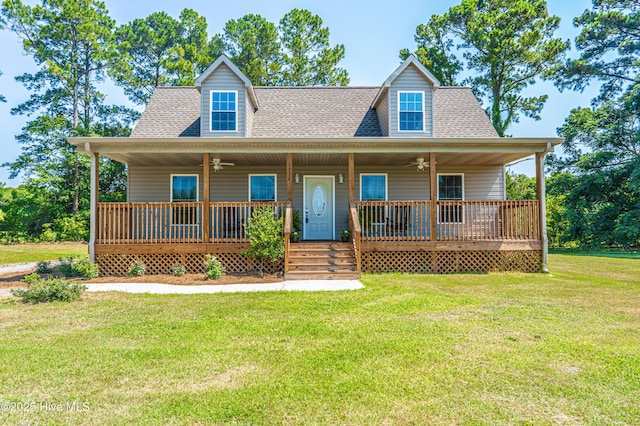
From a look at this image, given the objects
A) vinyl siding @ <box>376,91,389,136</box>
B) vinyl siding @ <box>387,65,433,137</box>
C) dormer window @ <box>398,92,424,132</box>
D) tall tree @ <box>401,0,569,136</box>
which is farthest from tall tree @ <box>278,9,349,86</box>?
dormer window @ <box>398,92,424,132</box>

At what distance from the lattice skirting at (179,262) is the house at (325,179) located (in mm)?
33

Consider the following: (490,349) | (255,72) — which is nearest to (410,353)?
(490,349)

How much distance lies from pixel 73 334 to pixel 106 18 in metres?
26.7

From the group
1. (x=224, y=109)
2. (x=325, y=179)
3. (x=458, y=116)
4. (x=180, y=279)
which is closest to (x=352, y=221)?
(x=325, y=179)

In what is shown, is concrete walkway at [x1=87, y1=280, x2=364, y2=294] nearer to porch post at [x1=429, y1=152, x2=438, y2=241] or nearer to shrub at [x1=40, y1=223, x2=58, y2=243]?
porch post at [x1=429, y1=152, x2=438, y2=241]

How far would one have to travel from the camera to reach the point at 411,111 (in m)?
11.5

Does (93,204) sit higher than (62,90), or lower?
lower

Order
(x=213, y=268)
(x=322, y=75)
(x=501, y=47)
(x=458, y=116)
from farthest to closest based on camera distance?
(x=322, y=75) < (x=501, y=47) < (x=458, y=116) < (x=213, y=268)

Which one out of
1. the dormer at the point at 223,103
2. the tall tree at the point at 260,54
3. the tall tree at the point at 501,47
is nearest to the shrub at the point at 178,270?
the dormer at the point at 223,103

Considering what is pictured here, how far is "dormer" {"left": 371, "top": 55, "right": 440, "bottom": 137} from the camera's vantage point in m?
11.4

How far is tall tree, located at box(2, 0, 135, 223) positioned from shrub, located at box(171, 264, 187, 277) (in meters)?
15.1

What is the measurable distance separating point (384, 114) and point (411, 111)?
0.91 meters

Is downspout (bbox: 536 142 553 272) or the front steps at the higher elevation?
downspout (bbox: 536 142 553 272)

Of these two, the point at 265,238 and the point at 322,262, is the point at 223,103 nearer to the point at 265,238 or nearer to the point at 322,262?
the point at 265,238
